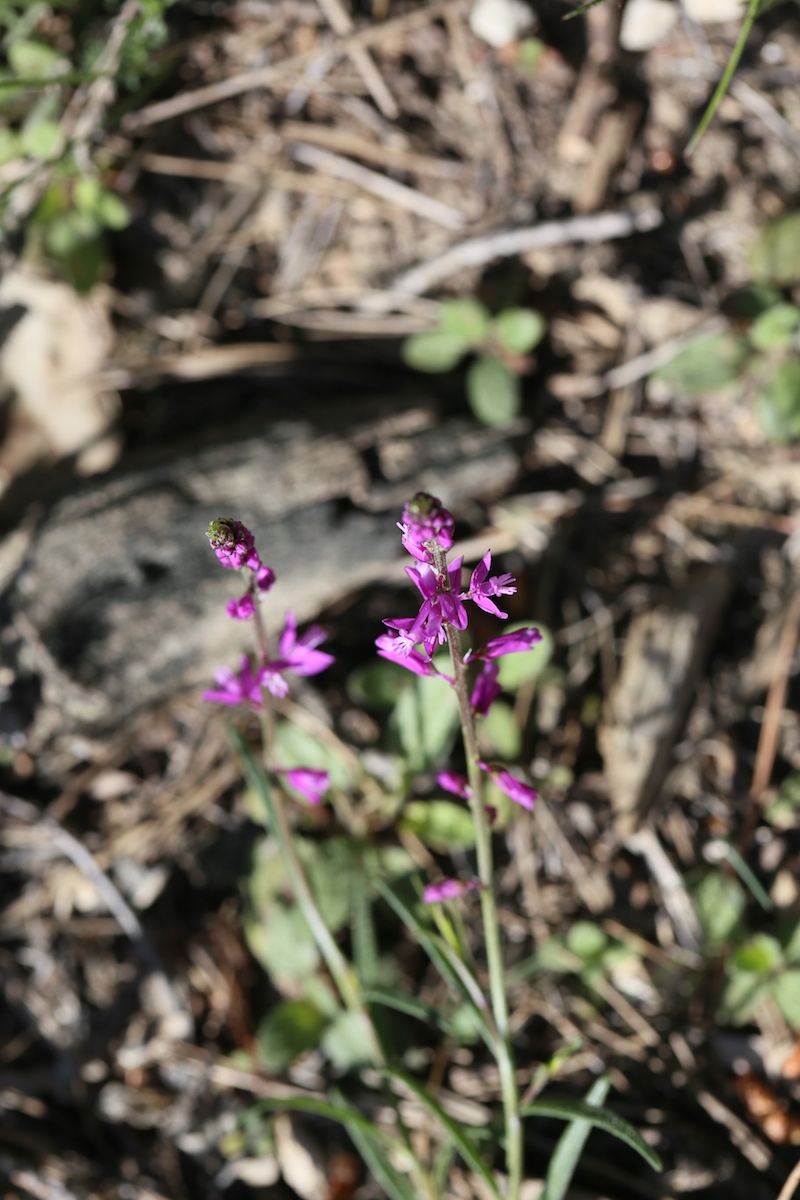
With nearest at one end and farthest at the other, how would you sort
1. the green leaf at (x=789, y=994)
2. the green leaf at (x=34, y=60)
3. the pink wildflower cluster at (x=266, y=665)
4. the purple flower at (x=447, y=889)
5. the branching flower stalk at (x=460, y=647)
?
the branching flower stalk at (x=460, y=647) → the pink wildflower cluster at (x=266, y=665) → the purple flower at (x=447, y=889) → the green leaf at (x=789, y=994) → the green leaf at (x=34, y=60)

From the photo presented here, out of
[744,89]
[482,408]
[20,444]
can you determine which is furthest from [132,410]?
[744,89]

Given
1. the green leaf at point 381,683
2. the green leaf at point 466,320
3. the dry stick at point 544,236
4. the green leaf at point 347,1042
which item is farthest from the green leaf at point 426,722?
the dry stick at point 544,236

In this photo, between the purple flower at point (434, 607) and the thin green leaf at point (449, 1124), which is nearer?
the purple flower at point (434, 607)

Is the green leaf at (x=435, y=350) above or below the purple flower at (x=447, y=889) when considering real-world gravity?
above

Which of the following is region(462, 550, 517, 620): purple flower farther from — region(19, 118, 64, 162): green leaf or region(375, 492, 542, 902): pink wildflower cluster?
region(19, 118, 64, 162): green leaf

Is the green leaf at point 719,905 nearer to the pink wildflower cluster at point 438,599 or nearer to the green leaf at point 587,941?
the green leaf at point 587,941

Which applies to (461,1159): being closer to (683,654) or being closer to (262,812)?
(262,812)
